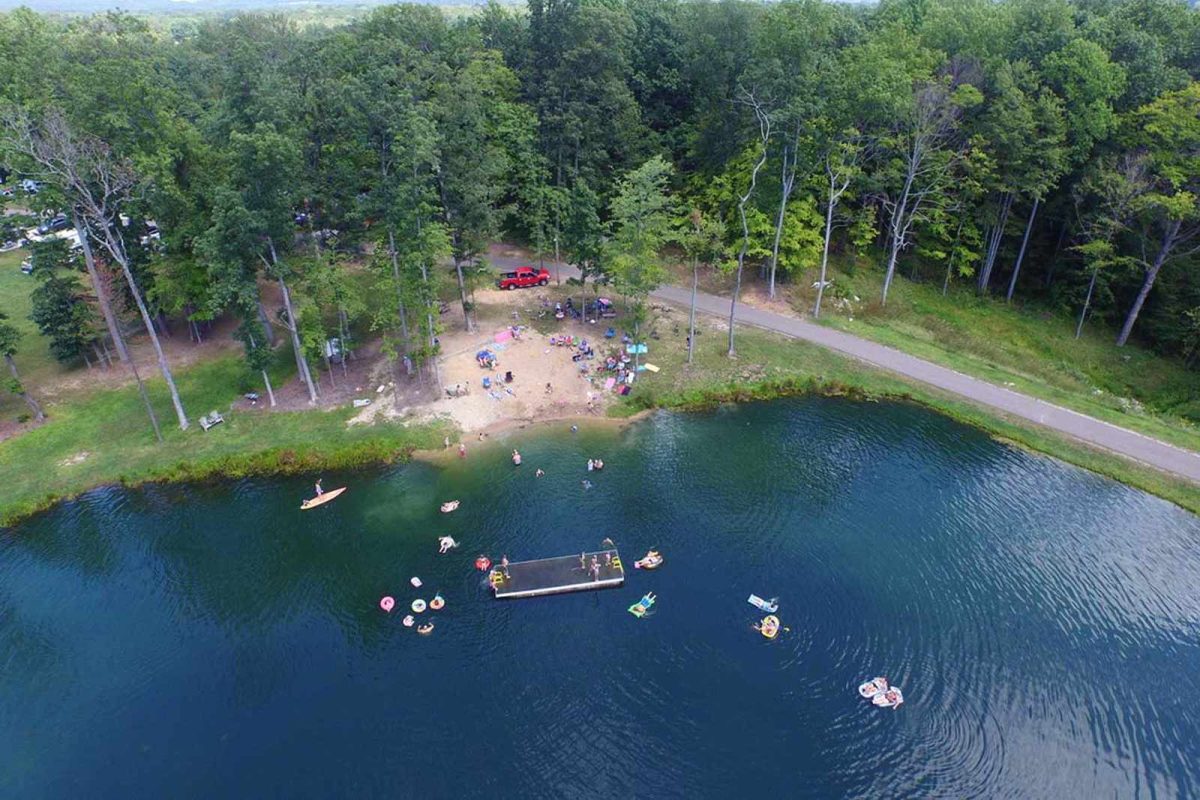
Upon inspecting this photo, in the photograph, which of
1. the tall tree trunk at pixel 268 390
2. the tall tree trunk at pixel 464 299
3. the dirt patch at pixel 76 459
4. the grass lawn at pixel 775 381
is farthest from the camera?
the tall tree trunk at pixel 464 299

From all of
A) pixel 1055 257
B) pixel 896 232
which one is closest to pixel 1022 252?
pixel 1055 257

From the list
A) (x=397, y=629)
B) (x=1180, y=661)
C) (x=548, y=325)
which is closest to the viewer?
(x=1180, y=661)

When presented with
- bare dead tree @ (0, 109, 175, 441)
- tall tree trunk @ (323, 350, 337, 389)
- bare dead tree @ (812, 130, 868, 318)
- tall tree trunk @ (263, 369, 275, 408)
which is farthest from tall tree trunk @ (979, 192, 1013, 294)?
bare dead tree @ (0, 109, 175, 441)

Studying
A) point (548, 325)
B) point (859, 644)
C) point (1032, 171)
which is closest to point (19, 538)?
point (548, 325)

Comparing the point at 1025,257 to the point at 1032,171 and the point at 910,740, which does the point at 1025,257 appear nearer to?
the point at 1032,171

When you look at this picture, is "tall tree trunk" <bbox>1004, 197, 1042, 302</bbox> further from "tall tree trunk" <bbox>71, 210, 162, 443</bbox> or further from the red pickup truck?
"tall tree trunk" <bbox>71, 210, 162, 443</bbox>

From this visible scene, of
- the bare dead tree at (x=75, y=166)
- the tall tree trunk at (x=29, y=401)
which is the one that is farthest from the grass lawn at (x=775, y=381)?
the tall tree trunk at (x=29, y=401)

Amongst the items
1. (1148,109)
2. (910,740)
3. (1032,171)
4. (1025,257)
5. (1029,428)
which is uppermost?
(1148,109)

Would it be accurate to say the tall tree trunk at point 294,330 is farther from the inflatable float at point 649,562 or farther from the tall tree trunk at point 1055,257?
the tall tree trunk at point 1055,257
